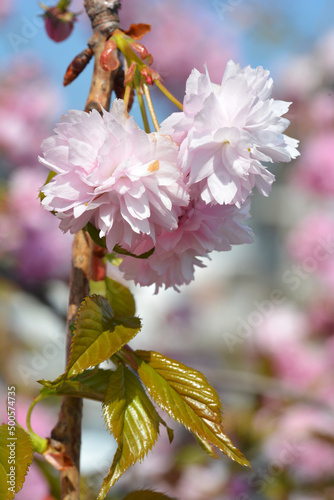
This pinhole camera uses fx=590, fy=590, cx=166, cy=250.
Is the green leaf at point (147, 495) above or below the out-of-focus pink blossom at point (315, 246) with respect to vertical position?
below

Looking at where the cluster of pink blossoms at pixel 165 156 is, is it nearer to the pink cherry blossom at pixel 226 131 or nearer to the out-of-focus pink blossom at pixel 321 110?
the pink cherry blossom at pixel 226 131

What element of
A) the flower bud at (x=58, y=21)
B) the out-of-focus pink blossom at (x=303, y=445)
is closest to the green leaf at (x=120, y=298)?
the flower bud at (x=58, y=21)

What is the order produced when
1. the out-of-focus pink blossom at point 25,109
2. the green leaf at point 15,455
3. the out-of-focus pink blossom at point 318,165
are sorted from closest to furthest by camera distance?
A: the green leaf at point 15,455 → the out-of-focus pink blossom at point 25,109 → the out-of-focus pink blossom at point 318,165

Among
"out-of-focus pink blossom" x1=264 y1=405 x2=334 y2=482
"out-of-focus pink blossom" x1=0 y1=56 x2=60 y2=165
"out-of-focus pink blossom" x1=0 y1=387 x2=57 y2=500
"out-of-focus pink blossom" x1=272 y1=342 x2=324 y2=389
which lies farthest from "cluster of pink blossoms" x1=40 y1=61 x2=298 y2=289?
"out-of-focus pink blossom" x1=272 y1=342 x2=324 y2=389

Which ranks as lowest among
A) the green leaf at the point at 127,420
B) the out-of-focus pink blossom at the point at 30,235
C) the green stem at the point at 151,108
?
the green leaf at the point at 127,420

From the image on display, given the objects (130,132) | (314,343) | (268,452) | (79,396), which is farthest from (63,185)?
(314,343)

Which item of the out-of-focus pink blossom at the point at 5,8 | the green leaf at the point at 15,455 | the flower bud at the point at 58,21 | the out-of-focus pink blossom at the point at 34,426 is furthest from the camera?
the out-of-focus pink blossom at the point at 5,8

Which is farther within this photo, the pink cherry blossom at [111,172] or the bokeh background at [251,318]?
the bokeh background at [251,318]

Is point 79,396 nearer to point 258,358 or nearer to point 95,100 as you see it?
point 95,100
